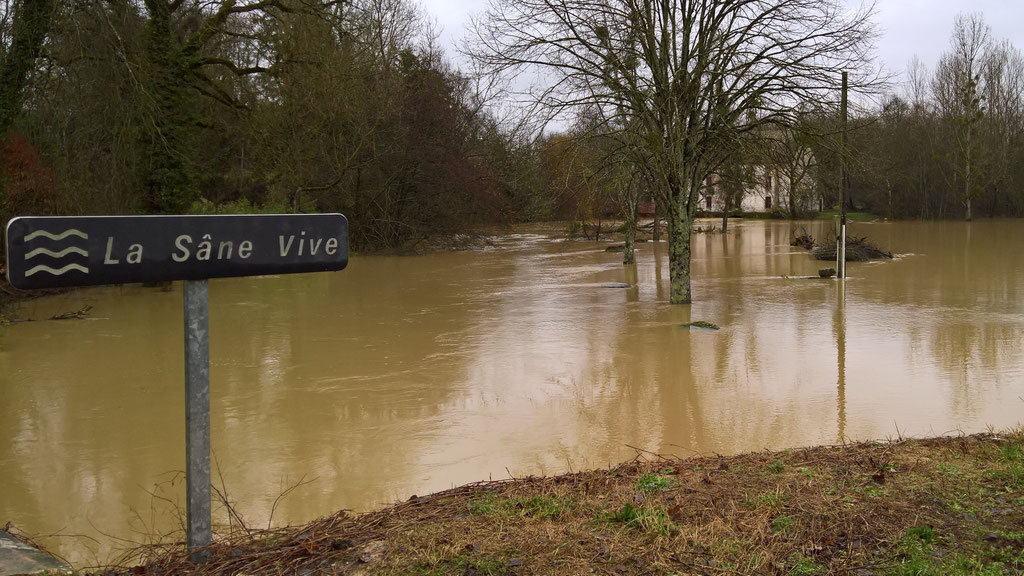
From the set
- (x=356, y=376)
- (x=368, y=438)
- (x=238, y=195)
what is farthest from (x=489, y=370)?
(x=238, y=195)

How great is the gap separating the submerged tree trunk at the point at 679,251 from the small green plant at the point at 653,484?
1244cm

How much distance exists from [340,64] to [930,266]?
2010cm

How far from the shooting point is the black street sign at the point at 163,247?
3059 millimetres

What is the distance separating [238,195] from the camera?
3375cm

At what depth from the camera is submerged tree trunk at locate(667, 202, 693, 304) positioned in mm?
16875

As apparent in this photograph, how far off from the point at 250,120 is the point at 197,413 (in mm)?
22885

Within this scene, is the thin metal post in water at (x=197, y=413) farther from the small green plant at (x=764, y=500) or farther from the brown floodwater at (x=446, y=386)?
the small green plant at (x=764, y=500)

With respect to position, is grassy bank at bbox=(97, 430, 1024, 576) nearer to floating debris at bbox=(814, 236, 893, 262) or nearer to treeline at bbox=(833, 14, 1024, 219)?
floating debris at bbox=(814, 236, 893, 262)

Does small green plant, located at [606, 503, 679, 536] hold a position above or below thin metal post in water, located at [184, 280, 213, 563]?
below

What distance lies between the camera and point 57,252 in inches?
122

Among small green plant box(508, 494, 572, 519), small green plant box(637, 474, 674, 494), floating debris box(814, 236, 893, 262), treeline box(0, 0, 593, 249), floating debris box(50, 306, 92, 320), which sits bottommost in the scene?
small green plant box(637, 474, 674, 494)

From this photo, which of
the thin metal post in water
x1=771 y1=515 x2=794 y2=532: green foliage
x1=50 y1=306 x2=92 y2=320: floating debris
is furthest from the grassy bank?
x1=50 y1=306 x2=92 y2=320: floating debris

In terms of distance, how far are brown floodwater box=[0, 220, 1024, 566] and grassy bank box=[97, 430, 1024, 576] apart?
3.99 ft

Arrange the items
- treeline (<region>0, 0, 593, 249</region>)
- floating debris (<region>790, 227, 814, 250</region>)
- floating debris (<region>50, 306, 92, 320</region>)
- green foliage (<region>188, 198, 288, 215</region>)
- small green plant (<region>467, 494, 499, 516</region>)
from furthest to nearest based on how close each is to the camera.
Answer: floating debris (<region>790, 227, 814, 250</region>) < green foliage (<region>188, 198, 288, 215</region>) < floating debris (<region>50, 306, 92, 320</region>) < treeline (<region>0, 0, 593, 249</region>) < small green plant (<region>467, 494, 499, 516</region>)
